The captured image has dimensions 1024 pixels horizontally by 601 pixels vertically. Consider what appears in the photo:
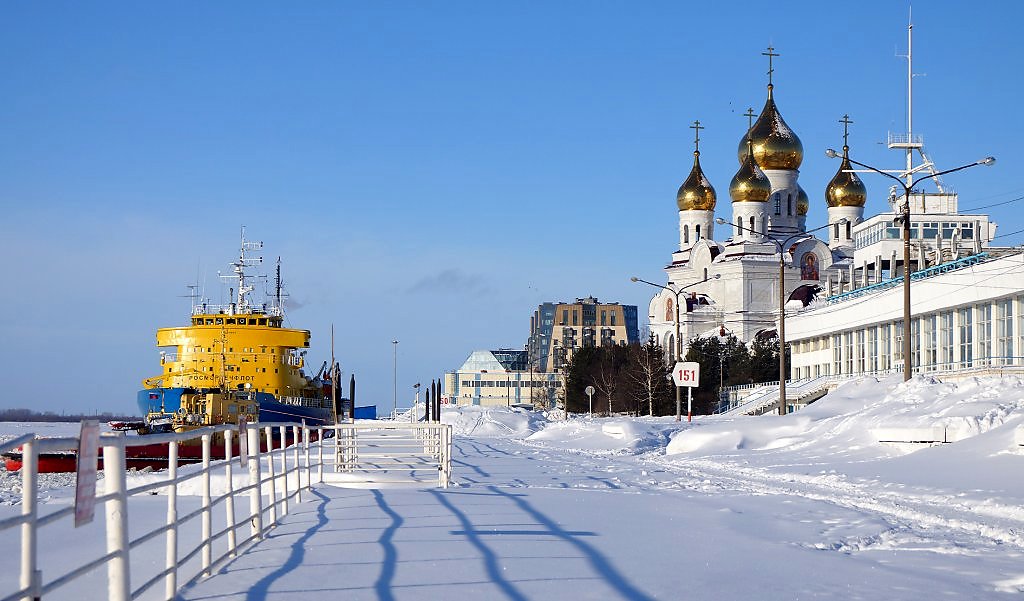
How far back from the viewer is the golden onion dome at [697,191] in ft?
348

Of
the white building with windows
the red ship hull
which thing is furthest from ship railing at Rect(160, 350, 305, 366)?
the white building with windows

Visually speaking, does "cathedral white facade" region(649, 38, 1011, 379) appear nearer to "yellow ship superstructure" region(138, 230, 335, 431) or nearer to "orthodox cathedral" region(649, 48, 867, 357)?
"orthodox cathedral" region(649, 48, 867, 357)

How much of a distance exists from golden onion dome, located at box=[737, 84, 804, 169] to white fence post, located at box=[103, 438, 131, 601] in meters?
94.8

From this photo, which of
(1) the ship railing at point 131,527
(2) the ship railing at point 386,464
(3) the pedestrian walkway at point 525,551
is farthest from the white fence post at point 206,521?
(2) the ship railing at point 386,464

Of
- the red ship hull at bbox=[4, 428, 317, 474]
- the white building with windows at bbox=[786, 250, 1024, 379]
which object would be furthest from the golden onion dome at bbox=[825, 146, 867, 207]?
the red ship hull at bbox=[4, 428, 317, 474]

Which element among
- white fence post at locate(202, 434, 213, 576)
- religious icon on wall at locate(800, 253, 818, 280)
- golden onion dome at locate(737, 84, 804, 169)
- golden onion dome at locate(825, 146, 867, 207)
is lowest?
white fence post at locate(202, 434, 213, 576)

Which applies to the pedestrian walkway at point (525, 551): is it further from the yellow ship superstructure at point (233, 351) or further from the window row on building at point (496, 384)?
the window row on building at point (496, 384)

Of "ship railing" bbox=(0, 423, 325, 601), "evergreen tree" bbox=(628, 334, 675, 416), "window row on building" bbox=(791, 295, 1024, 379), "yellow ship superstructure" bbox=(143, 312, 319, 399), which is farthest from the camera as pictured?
"evergreen tree" bbox=(628, 334, 675, 416)

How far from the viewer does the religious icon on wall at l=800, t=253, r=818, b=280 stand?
97.6 m

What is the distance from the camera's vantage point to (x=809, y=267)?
9775 centimetres

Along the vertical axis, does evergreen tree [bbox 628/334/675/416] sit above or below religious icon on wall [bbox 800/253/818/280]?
below

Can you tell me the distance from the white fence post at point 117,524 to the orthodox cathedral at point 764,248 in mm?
88864

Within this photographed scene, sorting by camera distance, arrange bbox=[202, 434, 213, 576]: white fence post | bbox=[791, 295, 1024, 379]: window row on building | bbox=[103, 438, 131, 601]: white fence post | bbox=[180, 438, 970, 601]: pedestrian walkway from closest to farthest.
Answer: bbox=[103, 438, 131, 601]: white fence post, bbox=[180, 438, 970, 601]: pedestrian walkway, bbox=[202, 434, 213, 576]: white fence post, bbox=[791, 295, 1024, 379]: window row on building

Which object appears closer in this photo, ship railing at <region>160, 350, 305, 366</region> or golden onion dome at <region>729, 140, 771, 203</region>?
ship railing at <region>160, 350, 305, 366</region>
